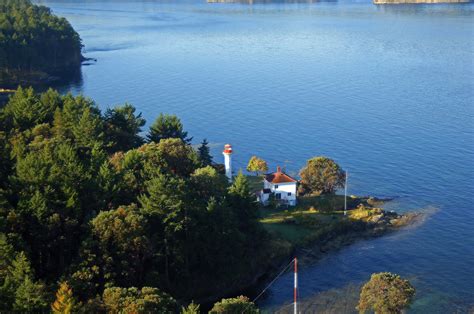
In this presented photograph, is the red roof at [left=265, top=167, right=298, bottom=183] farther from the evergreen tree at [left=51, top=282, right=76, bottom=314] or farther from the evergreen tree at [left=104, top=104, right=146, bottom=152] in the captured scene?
the evergreen tree at [left=51, top=282, right=76, bottom=314]

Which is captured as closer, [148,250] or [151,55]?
[148,250]

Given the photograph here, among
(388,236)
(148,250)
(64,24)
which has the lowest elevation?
(388,236)

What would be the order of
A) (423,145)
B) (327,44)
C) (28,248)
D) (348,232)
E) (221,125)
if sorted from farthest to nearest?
(327,44), (221,125), (423,145), (348,232), (28,248)

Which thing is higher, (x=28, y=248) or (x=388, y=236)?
(x=28, y=248)

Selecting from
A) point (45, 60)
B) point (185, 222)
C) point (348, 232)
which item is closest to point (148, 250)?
point (185, 222)

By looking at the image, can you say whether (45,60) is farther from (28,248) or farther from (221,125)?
(28,248)

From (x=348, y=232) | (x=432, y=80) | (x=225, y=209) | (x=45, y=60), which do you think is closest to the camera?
(x=225, y=209)

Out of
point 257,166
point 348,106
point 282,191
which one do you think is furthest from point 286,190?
point 348,106
